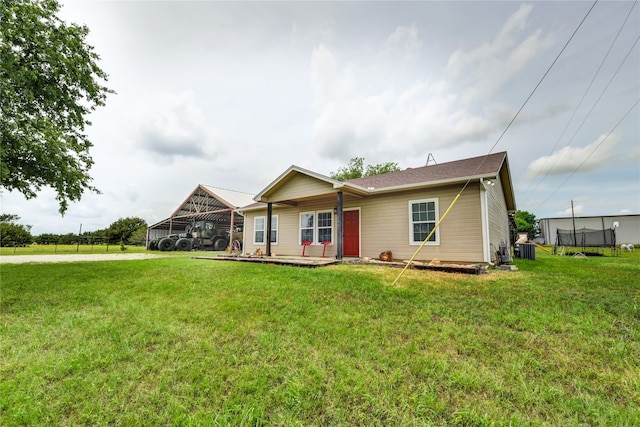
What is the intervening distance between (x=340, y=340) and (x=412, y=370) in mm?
784

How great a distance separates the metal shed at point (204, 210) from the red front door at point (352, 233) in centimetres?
1184

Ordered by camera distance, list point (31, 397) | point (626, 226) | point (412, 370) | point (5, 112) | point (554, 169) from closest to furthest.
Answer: point (31, 397), point (412, 370), point (5, 112), point (554, 169), point (626, 226)

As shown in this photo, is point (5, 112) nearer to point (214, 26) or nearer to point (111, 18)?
point (111, 18)

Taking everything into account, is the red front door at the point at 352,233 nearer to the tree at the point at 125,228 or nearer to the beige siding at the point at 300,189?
the beige siding at the point at 300,189

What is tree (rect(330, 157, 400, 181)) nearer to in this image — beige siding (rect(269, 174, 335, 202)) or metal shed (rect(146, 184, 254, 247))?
metal shed (rect(146, 184, 254, 247))

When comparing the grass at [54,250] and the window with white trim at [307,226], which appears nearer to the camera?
the window with white trim at [307,226]

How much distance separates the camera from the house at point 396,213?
7.83 meters

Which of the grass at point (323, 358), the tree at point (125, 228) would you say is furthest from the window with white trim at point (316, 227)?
the tree at point (125, 228)

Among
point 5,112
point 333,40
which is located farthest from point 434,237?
point 5,112

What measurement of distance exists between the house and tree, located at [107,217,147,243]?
1140 inches

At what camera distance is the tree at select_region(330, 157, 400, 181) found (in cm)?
2984

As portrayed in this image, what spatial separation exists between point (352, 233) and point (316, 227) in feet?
5.54

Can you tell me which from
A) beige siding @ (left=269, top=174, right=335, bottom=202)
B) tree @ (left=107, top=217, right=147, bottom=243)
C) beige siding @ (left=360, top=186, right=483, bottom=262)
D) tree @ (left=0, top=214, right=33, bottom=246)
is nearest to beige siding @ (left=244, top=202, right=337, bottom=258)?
beige siding @ (left=269, top=174, right=335, bottom=202)

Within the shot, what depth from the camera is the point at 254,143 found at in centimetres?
1392
